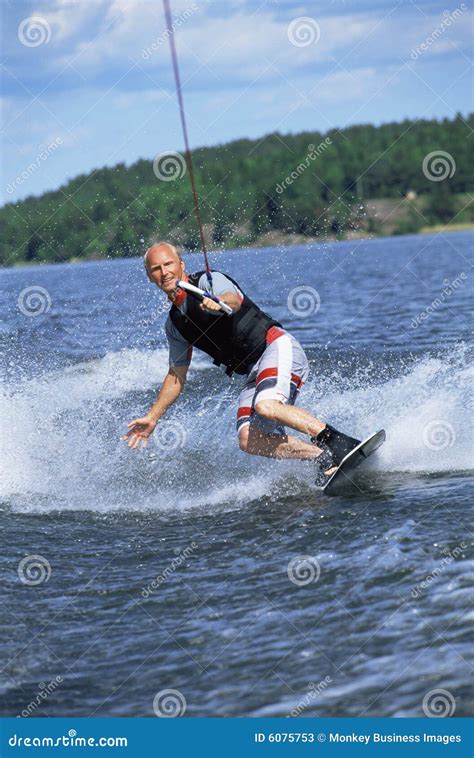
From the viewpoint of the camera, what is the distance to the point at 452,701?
14.2 feet

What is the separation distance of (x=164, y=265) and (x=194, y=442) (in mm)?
3502

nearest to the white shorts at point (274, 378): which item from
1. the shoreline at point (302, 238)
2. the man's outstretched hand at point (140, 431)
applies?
the man's outstretched hand at point (140, 431)

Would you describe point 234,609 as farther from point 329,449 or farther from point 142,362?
point 142,362

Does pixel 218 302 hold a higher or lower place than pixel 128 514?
higher

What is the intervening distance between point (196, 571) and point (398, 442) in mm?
3238

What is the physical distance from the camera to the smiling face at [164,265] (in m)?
7.23

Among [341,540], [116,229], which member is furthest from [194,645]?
[116,229]

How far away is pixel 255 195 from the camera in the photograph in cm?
9375

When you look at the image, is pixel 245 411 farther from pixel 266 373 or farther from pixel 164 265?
pixel 164 265

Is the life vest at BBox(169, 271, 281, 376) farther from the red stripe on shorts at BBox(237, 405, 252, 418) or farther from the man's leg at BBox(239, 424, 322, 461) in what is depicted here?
the man's leg at BBox(239, 424, 322, 461)

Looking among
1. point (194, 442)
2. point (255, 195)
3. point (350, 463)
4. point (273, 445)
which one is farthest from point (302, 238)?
point (350, 463)

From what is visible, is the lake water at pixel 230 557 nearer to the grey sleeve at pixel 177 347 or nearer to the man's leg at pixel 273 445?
the man's leg at pixel 273 445

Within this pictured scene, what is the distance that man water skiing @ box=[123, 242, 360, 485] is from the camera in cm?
740

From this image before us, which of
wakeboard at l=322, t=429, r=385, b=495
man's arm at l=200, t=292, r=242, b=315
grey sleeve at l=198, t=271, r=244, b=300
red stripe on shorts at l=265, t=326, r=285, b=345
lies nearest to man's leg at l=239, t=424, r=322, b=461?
wakeboard at l=322, t=429, r=385, b=495
